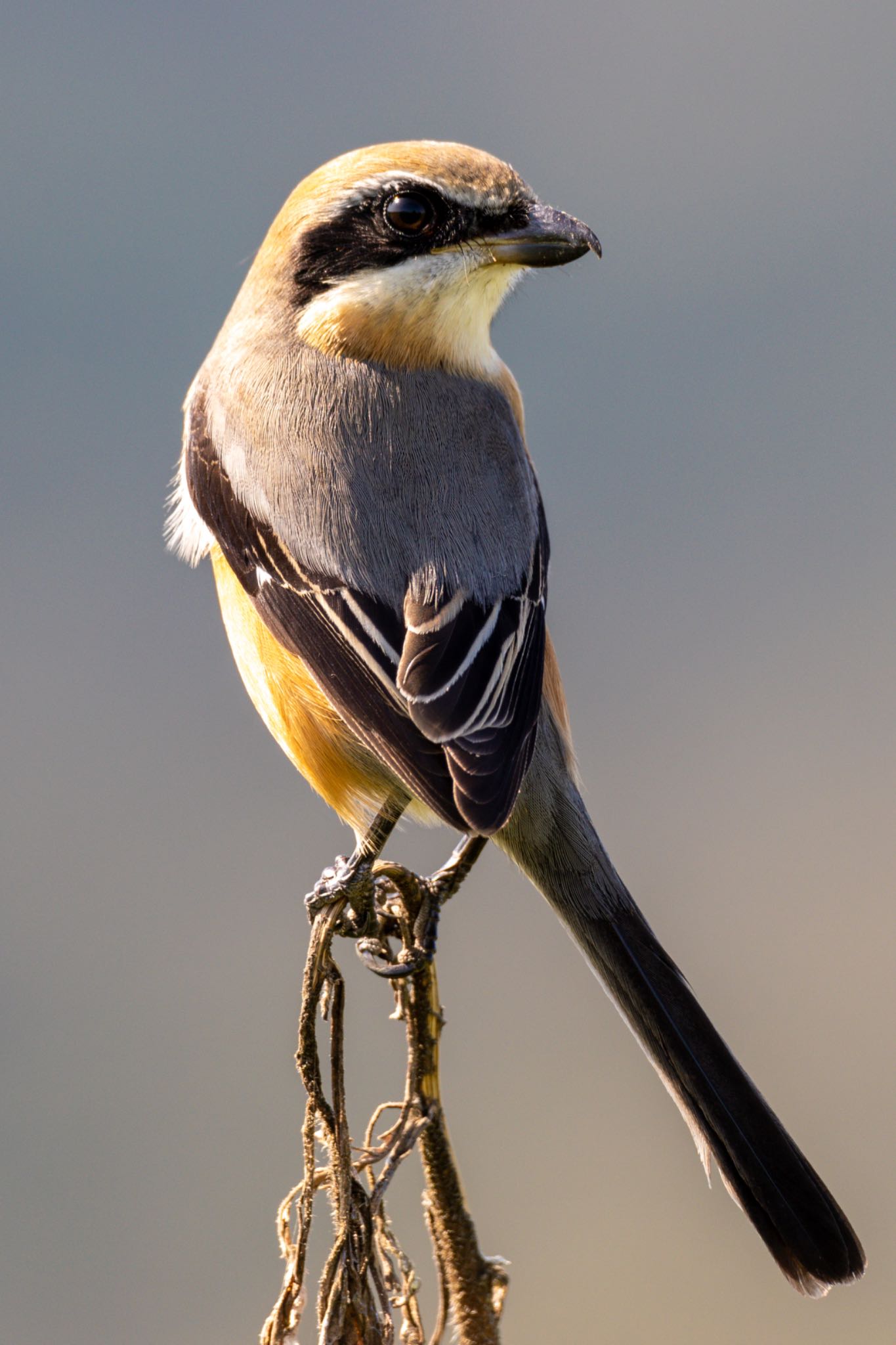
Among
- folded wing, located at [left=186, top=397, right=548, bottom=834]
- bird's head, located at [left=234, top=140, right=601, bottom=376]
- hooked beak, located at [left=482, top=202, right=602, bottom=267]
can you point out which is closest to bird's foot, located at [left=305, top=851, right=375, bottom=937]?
folded wing, located at [left=186, top=397, right=548, bottom=834]

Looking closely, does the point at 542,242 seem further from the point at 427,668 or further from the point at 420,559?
the point at 427,668

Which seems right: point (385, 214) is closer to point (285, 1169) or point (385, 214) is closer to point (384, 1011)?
point (384, 1011)

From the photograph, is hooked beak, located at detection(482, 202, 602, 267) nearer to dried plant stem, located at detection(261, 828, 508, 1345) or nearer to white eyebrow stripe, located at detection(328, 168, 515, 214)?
white eyebrow stripe, located at detection(328, 168, 515, 214)

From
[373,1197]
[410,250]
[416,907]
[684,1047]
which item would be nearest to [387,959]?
[416,907]

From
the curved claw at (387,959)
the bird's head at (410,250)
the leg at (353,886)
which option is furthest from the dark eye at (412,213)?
the curved claw at (387,959)

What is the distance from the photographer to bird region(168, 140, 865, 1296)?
205 centimetres

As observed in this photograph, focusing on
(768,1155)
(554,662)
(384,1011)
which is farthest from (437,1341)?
(384,1011)

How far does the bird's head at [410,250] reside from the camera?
2318mm

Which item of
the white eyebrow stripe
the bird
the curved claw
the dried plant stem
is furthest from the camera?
the white eyebrow stripe

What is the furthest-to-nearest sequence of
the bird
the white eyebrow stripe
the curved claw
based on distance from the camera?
the white eyebrow stripe, the bird, the curved claw

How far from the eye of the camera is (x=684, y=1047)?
7.04 ft

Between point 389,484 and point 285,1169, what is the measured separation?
255cm

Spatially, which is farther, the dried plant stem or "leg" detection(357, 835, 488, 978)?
"leg" detection(357, 835, 488, 978)

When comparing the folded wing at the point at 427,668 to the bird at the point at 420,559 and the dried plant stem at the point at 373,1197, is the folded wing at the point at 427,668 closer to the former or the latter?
the bird at the point at 420,559
